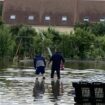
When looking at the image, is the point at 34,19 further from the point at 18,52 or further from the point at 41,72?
the point at 41,72

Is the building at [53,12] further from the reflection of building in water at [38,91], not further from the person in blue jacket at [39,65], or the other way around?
the reflection of building in water at [38,91]

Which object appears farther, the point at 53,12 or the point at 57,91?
the point at 53,12

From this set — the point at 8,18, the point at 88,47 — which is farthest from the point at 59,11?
the point at 88,47

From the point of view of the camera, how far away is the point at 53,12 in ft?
316

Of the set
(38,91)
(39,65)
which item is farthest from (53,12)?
(38,91)

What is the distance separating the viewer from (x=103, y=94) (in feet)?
51.2

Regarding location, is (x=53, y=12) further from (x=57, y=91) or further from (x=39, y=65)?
(x=57, y=91)

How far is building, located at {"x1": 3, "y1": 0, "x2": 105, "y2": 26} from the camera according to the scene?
96062 mm

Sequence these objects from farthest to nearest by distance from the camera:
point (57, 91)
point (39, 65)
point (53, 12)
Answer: point (53, 12), point (39, 65), point (57, 91)

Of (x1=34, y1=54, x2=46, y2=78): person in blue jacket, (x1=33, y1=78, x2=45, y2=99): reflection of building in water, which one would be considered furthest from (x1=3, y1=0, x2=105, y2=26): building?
(x1=33, y1=78, x2=45, y2=99): reflection of building in water

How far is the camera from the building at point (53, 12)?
96.1 meters

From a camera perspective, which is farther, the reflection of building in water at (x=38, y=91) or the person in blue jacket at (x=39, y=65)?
the person in blue jacket at (x=39, y=65)

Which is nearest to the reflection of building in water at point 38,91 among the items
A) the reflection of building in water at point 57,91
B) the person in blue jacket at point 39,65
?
the reflection of building in water at point 57,91

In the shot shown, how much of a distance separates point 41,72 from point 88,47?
151ft
